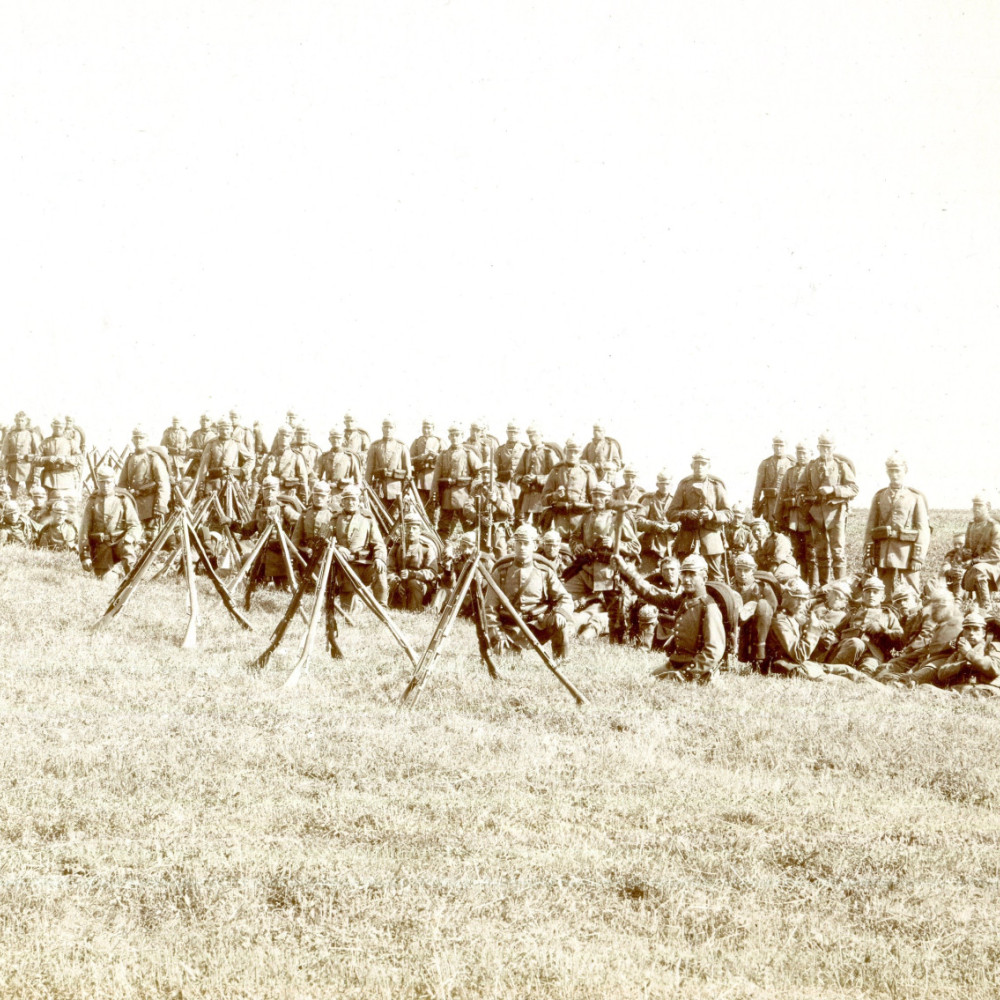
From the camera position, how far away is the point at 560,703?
12570 mm

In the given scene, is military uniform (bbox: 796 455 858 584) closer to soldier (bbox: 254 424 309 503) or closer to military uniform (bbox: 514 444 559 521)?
military uniform (bbox: 514 444 559 521)

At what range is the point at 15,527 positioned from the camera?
930 inches

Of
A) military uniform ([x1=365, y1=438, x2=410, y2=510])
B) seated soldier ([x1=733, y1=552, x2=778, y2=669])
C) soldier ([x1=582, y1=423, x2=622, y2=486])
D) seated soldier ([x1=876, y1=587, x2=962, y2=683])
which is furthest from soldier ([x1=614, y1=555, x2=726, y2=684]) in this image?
military uniform ([x1=365, y1=438, x2=410, y2=510])

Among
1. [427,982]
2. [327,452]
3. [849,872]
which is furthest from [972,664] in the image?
[327,452]

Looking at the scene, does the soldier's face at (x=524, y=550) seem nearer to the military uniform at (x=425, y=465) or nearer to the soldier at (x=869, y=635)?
the soldier at (x=869, y=635)

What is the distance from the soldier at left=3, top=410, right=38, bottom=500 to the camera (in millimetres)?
28750

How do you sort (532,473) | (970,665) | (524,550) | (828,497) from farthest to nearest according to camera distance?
(532,473)
(828,497)
(524,550)
(970,665)

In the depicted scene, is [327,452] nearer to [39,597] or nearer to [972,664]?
[39,597]

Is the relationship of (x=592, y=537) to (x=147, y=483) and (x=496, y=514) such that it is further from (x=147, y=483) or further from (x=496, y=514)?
(x=147, y=483)

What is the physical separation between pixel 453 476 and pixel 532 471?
1384 mm

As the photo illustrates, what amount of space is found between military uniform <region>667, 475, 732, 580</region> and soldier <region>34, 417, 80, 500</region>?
1313 centimetres

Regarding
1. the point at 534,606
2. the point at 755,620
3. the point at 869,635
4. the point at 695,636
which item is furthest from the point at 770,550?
the point at 534,606

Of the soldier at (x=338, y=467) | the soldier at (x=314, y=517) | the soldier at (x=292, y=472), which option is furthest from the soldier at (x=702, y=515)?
the soldier at (x=292, y=472)

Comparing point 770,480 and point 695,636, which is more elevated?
point 770,480
